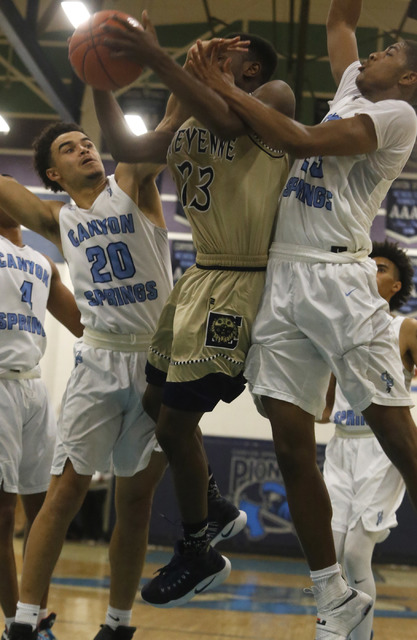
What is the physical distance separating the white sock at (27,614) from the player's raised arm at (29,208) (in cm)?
189

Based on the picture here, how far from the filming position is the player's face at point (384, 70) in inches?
134

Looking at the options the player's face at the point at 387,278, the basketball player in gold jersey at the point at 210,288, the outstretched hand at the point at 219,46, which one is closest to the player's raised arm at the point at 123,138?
the basketball player in gold jersey at the point at 210,288

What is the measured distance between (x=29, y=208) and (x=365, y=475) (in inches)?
101

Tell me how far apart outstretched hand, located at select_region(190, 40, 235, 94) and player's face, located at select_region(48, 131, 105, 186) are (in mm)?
1370

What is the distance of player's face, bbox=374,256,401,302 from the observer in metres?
5.55

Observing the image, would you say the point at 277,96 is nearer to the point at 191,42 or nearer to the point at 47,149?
the point at 47,149

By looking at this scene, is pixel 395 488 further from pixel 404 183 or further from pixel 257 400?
pixel 404 183

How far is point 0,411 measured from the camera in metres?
4.48

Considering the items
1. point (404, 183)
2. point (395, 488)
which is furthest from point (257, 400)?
point (404, 183)

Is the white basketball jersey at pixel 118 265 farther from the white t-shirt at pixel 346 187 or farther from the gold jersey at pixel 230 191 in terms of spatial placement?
the white t-shirt at pixel 346 187

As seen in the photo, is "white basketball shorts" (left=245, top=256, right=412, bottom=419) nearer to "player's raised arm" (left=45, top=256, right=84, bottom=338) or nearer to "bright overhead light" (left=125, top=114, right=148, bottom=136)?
"player's raised arm" (left=45, top=256, right=84, bottom=338)

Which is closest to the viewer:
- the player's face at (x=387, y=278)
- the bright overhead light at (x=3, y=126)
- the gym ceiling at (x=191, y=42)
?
the player's face at (x=387, y=278)

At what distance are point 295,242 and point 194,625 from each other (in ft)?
10.9

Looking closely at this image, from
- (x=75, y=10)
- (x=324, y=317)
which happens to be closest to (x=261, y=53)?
(x=324, y=317)
